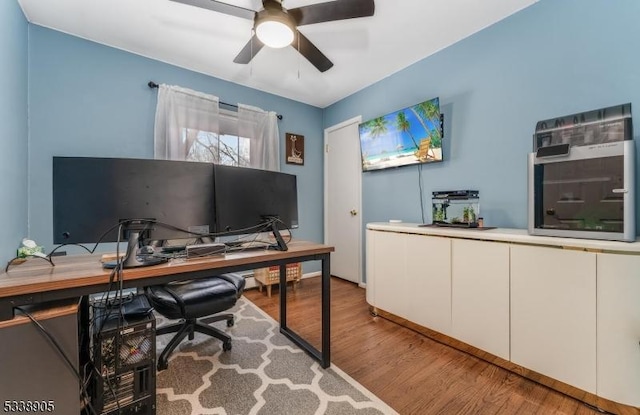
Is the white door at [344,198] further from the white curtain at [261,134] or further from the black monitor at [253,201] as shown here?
the black monitor at [253,201]

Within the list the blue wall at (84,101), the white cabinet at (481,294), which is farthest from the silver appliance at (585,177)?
the blue wall at (84,101)

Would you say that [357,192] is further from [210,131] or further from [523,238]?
[523,238]

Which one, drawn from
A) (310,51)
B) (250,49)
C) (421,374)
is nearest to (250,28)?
(250,49)

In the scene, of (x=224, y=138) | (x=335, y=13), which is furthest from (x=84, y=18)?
(x=335, y=13)

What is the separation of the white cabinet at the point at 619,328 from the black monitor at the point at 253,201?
168 centimetres

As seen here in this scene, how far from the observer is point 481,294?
1.72 metres

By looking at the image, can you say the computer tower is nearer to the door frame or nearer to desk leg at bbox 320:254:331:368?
desk leg at bbox 320:254:331:368

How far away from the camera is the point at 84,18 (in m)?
2.12

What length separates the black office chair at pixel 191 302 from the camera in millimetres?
1625

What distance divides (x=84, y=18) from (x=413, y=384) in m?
3.72

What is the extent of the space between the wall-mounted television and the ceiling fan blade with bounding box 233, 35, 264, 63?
1.46 meters

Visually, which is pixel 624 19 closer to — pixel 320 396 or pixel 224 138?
pixel 320 396

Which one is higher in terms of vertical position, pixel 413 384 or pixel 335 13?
pixel 335 13

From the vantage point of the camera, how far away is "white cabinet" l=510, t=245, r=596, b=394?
1318mm
